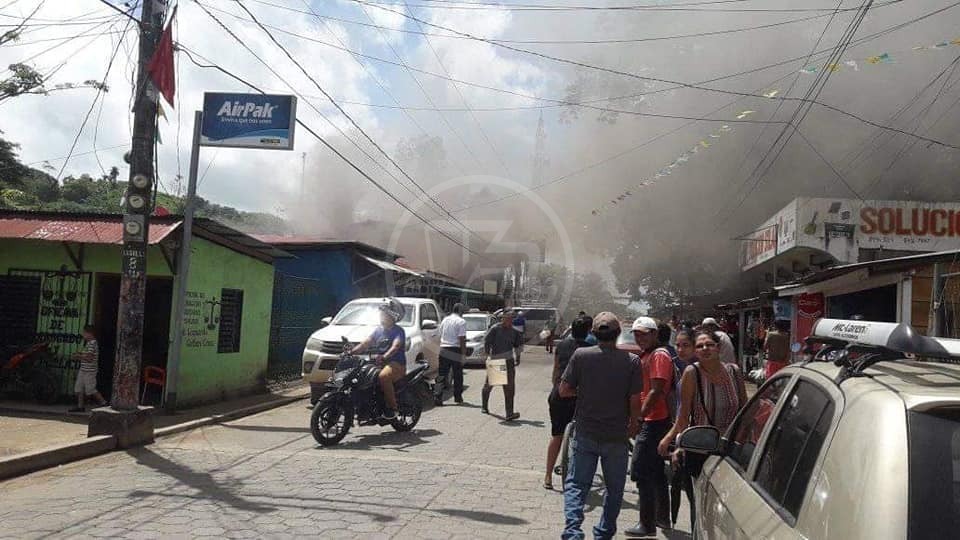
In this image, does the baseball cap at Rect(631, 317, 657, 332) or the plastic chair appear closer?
the baseball cap at Rect(631, 317, 657, 332)

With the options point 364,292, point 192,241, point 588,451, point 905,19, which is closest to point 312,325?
point 364,292

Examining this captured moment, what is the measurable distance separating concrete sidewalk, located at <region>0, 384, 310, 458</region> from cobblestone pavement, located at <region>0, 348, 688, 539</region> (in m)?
0.74

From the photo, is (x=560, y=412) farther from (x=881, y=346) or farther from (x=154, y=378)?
(x=154, y=378)

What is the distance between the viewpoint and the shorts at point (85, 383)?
963 cm

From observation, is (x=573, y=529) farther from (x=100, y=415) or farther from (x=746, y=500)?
(x=100, y=415)

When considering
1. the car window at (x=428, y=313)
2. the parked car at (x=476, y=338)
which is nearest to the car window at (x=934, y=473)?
the car window at (x=428, y=313)

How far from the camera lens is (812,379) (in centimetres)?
266

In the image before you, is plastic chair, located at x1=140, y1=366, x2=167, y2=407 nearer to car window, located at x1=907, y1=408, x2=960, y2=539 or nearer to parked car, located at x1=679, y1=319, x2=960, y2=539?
parked car, located at x1=679, y1=319, x2=960, y2=539

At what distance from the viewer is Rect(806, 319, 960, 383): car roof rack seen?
2.20 meters

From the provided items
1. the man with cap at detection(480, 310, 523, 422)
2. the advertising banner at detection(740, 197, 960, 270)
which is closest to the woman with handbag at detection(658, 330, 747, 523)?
the man with cap at detection(480, 310, 523, 422)

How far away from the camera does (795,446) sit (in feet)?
8.19

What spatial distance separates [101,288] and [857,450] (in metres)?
11.1

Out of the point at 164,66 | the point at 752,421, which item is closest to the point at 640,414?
the point at 752,421

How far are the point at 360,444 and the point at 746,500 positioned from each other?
6.29 meters
